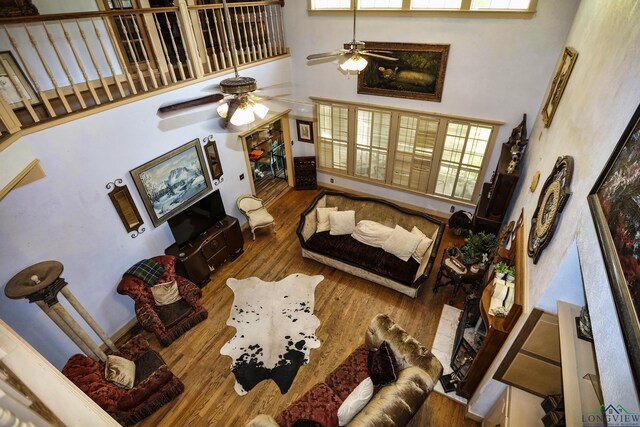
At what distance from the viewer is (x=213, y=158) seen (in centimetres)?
549

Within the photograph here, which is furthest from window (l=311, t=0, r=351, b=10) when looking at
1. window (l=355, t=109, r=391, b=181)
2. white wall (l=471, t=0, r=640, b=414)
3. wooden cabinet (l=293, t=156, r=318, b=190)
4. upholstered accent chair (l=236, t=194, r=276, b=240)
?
upholstered accent chair (l=236, t=194, r=276, b=240)

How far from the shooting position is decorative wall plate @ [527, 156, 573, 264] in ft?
7.25

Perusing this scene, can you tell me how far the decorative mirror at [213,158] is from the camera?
5.30 metres

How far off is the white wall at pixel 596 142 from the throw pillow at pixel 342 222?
3016mm

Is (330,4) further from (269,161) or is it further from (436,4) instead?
(269,161)

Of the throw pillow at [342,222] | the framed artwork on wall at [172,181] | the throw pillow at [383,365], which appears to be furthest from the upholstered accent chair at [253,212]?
the throw pillow at [383,365]

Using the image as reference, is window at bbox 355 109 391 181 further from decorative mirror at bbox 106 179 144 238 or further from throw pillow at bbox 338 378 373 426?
throw pillow at bbox 338 378 373 426

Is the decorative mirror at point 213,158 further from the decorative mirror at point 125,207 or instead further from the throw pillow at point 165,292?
the throw pillow at point 165,292

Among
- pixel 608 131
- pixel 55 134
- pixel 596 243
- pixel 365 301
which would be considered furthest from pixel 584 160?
pixel 55 134

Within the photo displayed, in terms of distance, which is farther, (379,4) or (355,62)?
(379,4)

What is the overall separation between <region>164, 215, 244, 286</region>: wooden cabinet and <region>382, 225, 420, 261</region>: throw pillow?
2.78 meters

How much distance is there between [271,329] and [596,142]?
4.33 m

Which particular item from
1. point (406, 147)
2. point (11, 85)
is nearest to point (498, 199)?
point (406, 147)

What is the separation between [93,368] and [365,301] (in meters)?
3.68
